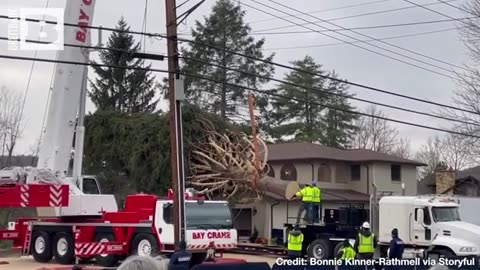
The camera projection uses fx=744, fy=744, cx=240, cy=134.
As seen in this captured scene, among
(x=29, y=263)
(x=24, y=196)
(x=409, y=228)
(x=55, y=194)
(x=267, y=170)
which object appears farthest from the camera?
(x=267, y=170)

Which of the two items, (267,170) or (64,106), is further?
(267,170)

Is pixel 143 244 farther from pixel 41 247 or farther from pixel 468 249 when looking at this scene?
pixel 468 249

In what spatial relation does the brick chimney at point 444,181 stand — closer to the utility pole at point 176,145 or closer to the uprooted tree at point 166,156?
the uprooted tree at point 166,156

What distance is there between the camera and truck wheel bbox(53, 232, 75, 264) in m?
25.2

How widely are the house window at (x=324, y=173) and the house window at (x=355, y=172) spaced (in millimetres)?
1983

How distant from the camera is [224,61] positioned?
5762cm

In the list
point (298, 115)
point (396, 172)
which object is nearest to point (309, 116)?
point (298, 115)

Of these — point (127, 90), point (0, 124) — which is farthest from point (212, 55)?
point (0, 124)

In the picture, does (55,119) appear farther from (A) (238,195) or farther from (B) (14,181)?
(A) (238,195)

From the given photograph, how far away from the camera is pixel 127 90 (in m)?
55.7

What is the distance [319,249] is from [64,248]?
8.88 m

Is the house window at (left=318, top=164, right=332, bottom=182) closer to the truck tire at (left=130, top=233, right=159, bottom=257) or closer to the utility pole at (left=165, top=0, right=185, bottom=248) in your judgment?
the truck tire at (left=130, top=233, right=159, bottom=257)

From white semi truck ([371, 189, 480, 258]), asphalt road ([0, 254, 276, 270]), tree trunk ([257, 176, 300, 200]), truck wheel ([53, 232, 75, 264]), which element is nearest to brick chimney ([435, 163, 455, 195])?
tree trunk ([257, 176, 300, 200])

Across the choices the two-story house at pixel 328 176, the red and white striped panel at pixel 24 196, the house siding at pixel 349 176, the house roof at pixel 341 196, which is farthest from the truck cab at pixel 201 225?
the house siding at pixel 349 176
